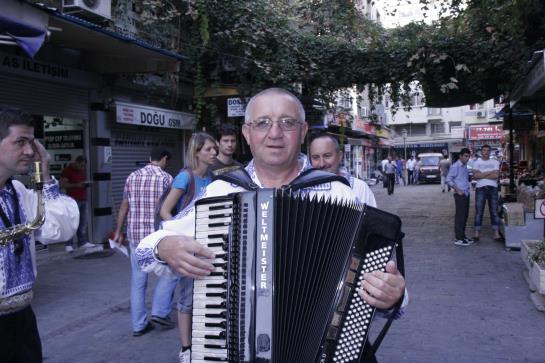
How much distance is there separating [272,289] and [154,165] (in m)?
4.10

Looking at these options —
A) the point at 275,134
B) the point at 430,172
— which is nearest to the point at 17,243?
the point at 275,134

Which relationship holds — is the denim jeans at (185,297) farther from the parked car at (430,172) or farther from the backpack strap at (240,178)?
the parked car at (430,172)

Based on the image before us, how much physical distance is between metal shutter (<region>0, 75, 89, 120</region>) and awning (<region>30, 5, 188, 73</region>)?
2.36 feet

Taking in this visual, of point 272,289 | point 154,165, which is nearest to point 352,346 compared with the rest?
point 272,289

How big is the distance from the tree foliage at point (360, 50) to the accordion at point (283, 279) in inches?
353

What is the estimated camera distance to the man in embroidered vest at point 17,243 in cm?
259

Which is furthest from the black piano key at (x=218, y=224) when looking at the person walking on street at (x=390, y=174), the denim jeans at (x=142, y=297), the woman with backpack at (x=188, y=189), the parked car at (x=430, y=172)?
the parked car at (x=430, y=172)

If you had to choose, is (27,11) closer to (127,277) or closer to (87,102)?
(127,277)

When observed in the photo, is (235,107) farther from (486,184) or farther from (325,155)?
(325,155)

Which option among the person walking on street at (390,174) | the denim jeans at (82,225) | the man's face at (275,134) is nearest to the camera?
the man's face at (275,134)

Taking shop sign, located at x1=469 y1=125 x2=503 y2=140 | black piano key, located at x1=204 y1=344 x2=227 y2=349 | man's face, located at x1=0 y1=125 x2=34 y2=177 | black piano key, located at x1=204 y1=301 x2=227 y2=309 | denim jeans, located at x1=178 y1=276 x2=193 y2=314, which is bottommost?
denim jeans, located at x1=178 y1=276 x2=193 y2=314

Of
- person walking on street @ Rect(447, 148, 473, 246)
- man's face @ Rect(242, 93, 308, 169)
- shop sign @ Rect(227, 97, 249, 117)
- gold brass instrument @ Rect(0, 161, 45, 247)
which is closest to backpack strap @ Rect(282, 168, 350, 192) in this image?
man's face @ Rect(242, 93, 308, 169)

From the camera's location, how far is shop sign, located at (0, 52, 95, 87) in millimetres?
8391

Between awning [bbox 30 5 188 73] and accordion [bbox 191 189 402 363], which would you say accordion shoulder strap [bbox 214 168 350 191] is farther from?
awning [bbox 30 5 188 73]
